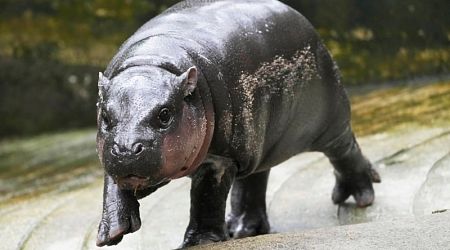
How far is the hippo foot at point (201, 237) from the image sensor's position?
4008 millimetres

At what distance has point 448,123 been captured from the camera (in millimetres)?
7238

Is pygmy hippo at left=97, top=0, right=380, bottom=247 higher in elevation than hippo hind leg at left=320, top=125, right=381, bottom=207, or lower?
higher

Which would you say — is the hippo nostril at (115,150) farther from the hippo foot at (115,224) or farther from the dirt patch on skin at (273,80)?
the dirt patch on skin at (273,80)

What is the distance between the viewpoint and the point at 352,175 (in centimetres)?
543

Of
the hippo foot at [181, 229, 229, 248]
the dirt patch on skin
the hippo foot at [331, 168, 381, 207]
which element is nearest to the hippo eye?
the dirt patch on skin

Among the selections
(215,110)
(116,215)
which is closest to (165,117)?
(215,110)

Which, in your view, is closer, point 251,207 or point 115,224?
point 115,224

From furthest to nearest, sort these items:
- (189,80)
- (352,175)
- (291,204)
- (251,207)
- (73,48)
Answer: (73,48) → (291,204) → (352,175) → (251,207) → (189,80)

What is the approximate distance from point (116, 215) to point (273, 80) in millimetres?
1151

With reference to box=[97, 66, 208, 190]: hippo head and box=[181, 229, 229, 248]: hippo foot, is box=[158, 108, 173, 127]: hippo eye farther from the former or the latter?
box=[181, 229, 229, 248]: hippo foot

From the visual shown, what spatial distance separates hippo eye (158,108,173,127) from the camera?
343 cm

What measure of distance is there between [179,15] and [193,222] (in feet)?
3.42

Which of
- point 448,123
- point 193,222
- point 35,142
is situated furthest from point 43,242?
point 35,142

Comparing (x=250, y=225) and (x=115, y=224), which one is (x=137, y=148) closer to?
(x=115, y=224)
